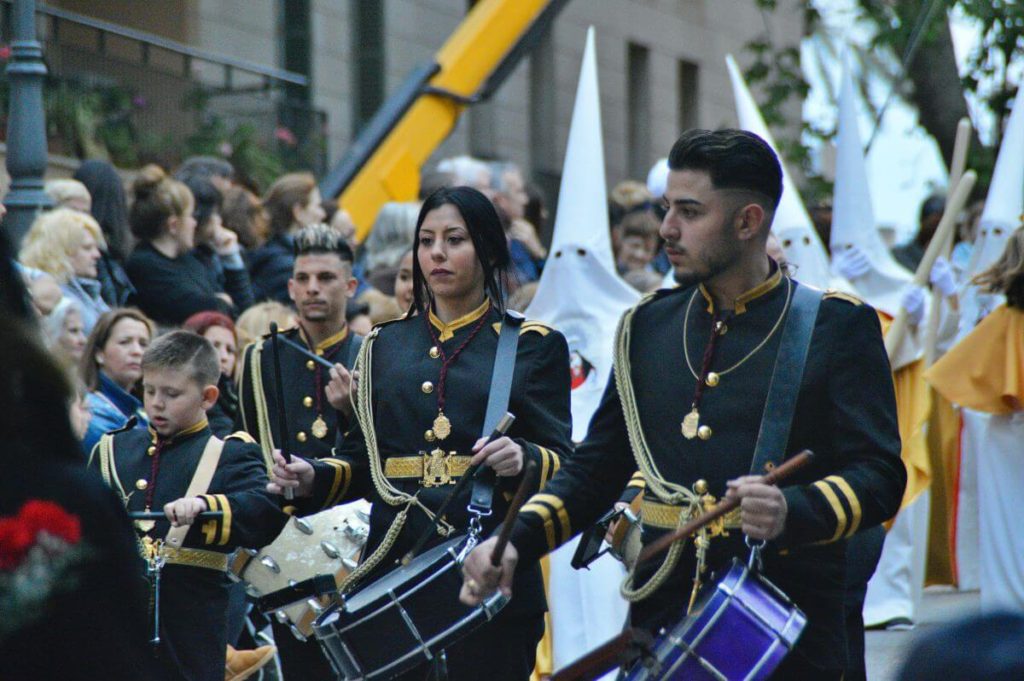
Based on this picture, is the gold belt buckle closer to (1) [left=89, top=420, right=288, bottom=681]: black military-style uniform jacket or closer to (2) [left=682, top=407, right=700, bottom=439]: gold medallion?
(1) [left=89, top=420, right=288, bottom=681]: black military-style uniform jacket

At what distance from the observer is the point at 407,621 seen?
4957 millimetres

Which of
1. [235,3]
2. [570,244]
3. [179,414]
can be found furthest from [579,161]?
[235,3]

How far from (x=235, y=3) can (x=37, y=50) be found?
39.0 feet

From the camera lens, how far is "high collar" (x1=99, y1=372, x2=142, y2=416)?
768cm

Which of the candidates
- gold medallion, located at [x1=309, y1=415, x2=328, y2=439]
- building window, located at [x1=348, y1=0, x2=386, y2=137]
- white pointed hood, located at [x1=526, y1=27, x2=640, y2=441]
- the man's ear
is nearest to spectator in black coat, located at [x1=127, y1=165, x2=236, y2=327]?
white pointed hood, located at [x1=526, y1=27, x2=640, y2=441]

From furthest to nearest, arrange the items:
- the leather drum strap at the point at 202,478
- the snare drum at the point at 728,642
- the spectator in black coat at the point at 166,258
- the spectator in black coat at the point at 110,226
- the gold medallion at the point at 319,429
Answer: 1. the spectator in black coat at the point at 166,258
2. the spectator in black coat at the point at 110,226
3. the gold medallion at the point at 319,429
4. the leather drum strap at the point at 202,478
5. the snare drum at the point at 728,642

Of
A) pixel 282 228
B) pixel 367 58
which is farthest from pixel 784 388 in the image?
pixel 367 58

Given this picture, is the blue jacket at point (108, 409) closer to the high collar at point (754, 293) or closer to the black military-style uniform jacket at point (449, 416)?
A: the black military-style uniform jacket at point (449, 416)

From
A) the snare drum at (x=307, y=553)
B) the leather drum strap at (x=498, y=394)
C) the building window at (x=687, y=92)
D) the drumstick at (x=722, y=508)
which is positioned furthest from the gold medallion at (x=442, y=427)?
the building window at (x=687, y=92)

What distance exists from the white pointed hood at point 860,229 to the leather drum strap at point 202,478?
4850 millimetres

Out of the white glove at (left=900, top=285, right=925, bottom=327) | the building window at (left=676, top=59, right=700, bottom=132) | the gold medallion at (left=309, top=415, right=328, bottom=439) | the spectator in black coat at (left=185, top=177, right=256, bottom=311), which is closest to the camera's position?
the gold medallion at (left=309, top=415, right=328, bottom=439)

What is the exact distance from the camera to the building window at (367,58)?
913 inches

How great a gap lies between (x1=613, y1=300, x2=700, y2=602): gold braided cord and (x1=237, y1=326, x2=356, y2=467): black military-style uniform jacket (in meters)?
2.55

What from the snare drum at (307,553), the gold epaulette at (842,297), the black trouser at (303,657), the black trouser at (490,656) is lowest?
the black trouser at (303,657)
